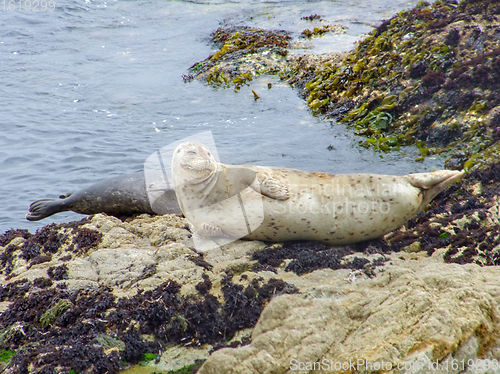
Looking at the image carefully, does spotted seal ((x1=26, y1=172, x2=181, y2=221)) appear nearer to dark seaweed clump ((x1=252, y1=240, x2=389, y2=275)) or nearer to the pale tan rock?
dark seaweed clump ((x1=252, y1=240, x2=389, y2=275))

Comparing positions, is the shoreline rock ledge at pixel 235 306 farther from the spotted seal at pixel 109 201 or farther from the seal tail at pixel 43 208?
the seal tail at pixel 43 208

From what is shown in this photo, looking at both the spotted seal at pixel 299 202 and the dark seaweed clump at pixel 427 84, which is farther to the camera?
the dark seaweed clump at pixel 427 84

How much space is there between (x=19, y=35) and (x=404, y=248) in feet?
50.9

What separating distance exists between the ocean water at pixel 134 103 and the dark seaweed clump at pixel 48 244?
163cm

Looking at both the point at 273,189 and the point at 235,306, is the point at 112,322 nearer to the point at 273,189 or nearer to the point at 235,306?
the point at 235,306

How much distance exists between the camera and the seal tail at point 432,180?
167 inches

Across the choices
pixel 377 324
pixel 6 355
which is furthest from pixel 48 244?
pixel 377 324

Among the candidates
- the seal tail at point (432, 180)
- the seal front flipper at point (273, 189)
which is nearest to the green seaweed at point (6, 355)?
the seal front flipper at point (273, 189)

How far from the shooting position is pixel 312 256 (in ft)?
12.0

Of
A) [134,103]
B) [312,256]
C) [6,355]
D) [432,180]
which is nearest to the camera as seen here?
[6,355]

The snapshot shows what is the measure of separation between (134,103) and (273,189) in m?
6.77

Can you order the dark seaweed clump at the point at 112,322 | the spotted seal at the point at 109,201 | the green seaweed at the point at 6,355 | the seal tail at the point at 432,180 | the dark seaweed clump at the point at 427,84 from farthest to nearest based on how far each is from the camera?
the dark seaweed clump at the point at 427,84, the spotted seal at the point at 109,201, the seal tail at the point at 432,180, the green seaweed at the point at 6,355, the dark seaweed clump at the point at 112,322

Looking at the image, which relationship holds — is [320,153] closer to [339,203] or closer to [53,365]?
[339,203]

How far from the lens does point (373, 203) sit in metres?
4.12
